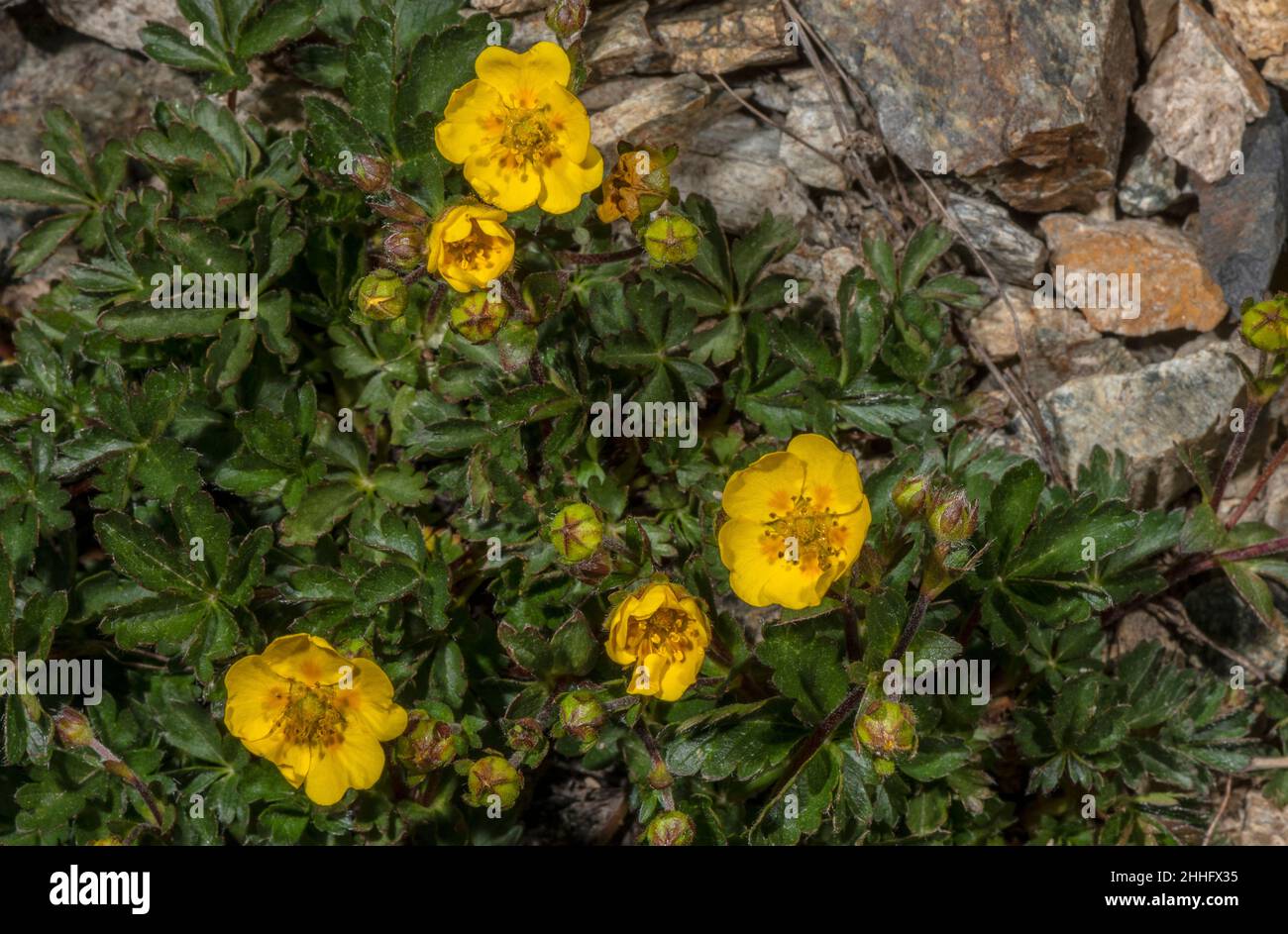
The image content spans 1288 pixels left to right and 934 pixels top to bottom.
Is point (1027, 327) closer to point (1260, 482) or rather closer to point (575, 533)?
point (1260, 482)

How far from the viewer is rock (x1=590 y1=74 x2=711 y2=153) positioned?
478 centimetres

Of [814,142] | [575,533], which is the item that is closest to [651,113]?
[814,142]

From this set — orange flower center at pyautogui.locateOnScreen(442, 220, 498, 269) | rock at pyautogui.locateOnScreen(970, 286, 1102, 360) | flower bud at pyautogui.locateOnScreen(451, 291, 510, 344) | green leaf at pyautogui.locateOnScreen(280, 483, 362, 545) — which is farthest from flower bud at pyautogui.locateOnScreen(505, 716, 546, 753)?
rock at pyautogui.locateOnScreen(970, 286, 1102, 360)

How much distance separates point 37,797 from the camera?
4.09 m

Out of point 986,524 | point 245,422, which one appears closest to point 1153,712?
point 986,524

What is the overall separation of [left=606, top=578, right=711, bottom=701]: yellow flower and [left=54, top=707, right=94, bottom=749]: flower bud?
1.68 meters

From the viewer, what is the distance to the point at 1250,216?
4.74 m

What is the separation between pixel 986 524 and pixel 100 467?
9.81ft

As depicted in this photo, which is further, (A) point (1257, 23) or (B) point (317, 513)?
(A) point (1257, 23)

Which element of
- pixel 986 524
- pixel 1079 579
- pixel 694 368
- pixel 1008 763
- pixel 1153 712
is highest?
pixel 694 368

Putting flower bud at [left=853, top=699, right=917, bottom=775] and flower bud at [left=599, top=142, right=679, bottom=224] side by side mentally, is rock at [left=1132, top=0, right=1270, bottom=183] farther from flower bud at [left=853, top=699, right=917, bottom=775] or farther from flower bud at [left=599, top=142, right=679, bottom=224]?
flower bud at [left=853, top=699, right=917, bottom=775]

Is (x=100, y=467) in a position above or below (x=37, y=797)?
above

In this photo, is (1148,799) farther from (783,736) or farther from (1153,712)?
(783,736)

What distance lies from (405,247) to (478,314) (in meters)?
0.31
